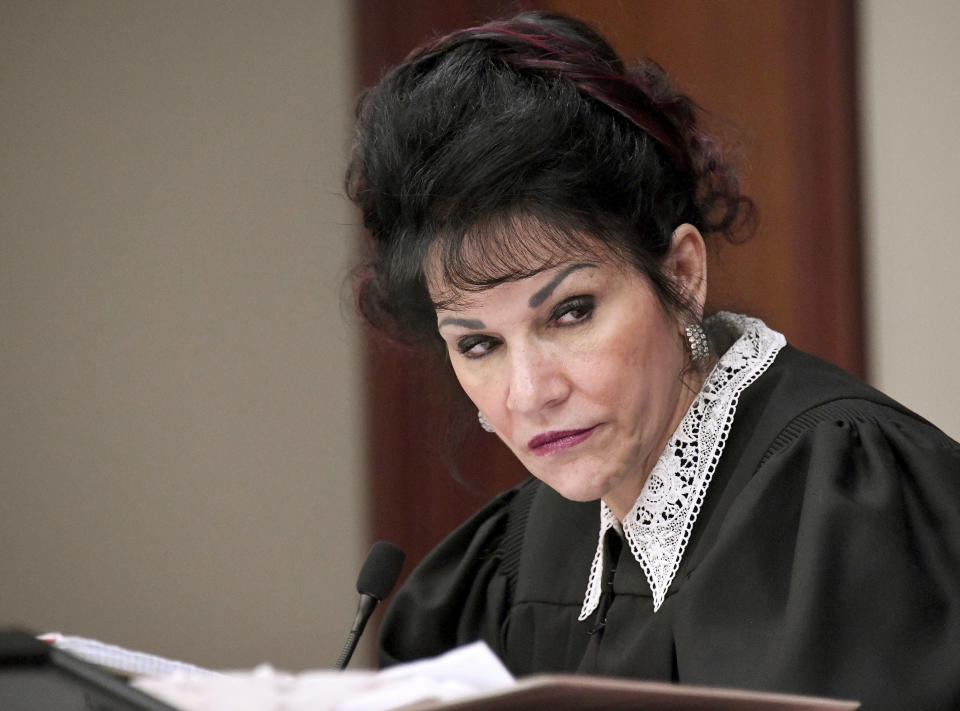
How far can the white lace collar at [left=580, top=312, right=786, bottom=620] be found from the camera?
1.38 meters

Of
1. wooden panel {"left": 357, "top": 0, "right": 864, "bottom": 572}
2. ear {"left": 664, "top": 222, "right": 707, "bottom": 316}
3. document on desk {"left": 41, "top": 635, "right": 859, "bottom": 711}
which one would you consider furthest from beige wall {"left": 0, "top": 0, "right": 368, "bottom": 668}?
document on desk {"left": 41, "top": 635, "right": 859, "bottom": 711}

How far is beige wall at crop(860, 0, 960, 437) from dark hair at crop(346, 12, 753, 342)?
809mm

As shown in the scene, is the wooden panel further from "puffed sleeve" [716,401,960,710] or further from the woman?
"puffed sleeve" [716,401,960,710]

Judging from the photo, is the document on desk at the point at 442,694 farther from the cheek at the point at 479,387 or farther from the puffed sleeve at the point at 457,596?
the puffed sleeve at the point at 457,596

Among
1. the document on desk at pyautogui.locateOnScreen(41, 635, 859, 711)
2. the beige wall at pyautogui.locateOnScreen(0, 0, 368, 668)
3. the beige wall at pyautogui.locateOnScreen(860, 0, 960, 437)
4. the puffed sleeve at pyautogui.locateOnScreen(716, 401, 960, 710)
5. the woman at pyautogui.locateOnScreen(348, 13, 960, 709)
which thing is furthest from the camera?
the beige wall at pyautogui.locateOnScreen(0, 0, 368, 668)

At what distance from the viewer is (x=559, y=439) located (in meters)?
1.37

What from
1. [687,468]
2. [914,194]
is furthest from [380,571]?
[914,194]

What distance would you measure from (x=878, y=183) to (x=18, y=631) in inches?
71.8

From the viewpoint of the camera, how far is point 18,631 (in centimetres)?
70

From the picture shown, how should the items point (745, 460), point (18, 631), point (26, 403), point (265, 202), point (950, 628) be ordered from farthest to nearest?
point (265, 202)
point (26, 403)
point (745, 460)
point (950, 628)
point (18, 631)

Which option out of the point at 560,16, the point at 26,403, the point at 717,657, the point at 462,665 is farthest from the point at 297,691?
the point at 26,403

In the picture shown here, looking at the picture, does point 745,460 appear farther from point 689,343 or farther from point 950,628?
point 950,628

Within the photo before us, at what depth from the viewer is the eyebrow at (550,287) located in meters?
1.32

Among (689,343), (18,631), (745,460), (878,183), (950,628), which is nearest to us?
(18,631)
